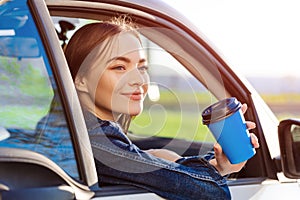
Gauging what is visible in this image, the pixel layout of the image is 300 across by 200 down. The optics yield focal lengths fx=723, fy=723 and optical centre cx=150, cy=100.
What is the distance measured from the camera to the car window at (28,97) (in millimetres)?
2236

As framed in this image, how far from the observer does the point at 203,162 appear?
2.51 meters

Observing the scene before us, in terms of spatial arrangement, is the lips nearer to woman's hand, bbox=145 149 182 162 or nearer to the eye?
the eye

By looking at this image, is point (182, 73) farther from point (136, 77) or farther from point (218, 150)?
point (218, 150)

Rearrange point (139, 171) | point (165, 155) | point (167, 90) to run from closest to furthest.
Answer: point (139, 171)
point (165, 155)
point (167, 90)

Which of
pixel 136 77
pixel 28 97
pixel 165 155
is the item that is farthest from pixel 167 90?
pixel 28 97

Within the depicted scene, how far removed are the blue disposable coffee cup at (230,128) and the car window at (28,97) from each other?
48 cm

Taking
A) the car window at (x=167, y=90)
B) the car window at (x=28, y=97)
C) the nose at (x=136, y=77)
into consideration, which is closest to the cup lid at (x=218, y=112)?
the car window at (x=167, y=90)

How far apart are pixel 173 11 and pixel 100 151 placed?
0.69 metres

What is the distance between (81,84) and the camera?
262cm

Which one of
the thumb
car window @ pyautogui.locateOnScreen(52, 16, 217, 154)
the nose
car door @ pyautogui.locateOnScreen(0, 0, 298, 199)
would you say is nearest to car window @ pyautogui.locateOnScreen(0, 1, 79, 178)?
car door @ pyautogui.locateOnScreen(0, 0, 298, 199)

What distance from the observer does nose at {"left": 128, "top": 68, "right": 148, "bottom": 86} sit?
2629 millimetres

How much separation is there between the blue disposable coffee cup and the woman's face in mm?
331

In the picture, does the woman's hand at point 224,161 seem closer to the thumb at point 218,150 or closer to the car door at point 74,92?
the thumb at point 218,150

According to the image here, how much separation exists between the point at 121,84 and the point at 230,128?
449mm
